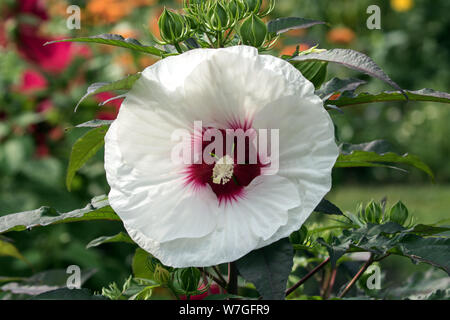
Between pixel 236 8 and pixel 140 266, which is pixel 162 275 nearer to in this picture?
pixel 140 266

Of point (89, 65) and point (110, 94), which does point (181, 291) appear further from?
point (89, 65)

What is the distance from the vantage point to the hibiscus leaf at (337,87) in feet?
2.68

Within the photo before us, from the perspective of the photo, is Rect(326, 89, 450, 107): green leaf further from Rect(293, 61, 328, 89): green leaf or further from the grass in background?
the grass in background

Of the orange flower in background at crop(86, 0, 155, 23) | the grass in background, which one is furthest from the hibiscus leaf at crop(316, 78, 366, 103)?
the grass in background

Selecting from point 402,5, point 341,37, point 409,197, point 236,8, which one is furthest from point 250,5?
point 402,5

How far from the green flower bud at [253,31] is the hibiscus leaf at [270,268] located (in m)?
0.25

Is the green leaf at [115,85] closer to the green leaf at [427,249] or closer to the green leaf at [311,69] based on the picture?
A: the green leaf at [311,69]

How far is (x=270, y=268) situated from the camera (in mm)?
659

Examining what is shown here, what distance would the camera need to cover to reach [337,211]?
0.73m

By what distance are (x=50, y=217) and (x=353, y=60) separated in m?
0.42

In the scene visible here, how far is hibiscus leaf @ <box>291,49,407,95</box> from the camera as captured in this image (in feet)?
2.19

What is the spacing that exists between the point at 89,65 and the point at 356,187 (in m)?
2.86

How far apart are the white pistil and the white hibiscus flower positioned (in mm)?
43

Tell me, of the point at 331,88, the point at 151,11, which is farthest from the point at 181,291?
the point at 151,11
